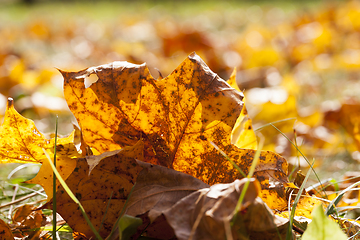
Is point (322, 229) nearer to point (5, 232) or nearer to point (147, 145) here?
point (147, 145)

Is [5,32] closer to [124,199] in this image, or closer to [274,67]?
[274,67]

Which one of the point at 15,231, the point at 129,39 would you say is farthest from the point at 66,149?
the point at 129,39

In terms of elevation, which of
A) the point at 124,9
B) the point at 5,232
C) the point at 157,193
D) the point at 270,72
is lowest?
the point at 270,72

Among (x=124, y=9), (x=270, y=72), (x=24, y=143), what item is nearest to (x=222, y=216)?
(x=24, y=143)

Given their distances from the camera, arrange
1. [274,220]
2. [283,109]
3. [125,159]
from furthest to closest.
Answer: [283,109] < [125,159] < [274,220]

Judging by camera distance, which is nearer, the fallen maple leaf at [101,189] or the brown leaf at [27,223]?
the fallen maple leaf at [101,189]

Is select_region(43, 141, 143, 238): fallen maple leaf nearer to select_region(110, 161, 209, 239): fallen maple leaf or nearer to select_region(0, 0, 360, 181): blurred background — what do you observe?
select_region(110, 161, 209, 239): fallen maple leaf

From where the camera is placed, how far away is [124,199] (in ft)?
2.00

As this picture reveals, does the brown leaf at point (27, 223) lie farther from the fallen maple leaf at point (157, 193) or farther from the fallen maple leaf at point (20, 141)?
the fallen maple leaf at point (157, 193)

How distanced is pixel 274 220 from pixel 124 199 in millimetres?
270

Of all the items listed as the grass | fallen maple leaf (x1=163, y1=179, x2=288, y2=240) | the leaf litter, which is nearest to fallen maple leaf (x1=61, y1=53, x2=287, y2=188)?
the leaf litter

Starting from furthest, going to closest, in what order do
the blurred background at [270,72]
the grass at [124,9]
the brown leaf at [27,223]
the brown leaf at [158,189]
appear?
the grass at [124,9]
the blurred background at [270,72]
the brown leaf at [27,223]
the brown leaf at [158,189]

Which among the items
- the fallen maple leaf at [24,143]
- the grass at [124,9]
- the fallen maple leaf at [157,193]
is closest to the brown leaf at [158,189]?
the fallen maple leaf at [157,193]

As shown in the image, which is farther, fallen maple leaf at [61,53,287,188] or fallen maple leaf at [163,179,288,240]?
fallen maple leaf at [61,53,287,188]
